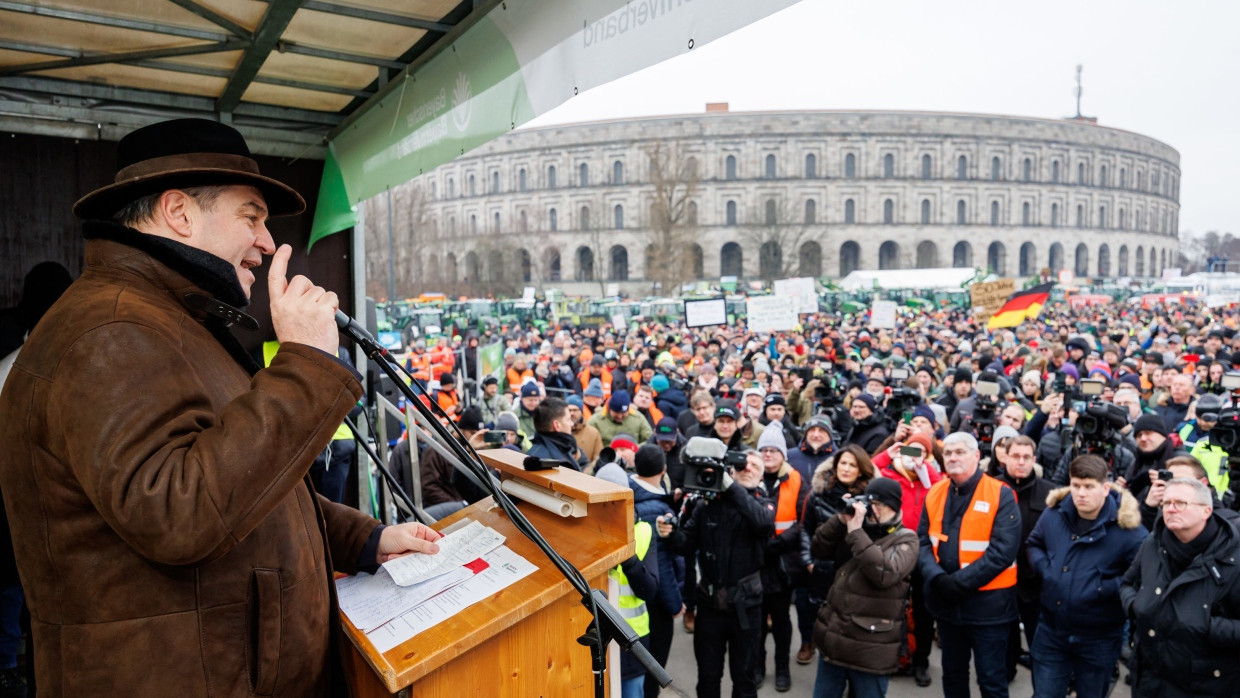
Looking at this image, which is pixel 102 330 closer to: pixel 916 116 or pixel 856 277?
pixel 856 277

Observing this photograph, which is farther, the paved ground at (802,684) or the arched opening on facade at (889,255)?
the arched opening on facade at (889,255)

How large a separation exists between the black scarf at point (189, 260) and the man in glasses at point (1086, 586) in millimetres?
5153

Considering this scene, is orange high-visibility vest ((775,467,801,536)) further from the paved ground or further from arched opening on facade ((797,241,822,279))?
arched opening on facade ((797,241,822,279))

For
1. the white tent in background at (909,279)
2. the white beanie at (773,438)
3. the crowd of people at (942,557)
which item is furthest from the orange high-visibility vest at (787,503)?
the white tent in background at (909,279)

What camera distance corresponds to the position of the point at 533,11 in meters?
3.20

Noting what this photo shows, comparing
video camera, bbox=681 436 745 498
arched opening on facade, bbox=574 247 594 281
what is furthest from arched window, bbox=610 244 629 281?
video camera, bbox=681 436 745 498

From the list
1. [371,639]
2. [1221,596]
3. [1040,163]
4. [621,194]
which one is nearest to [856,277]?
[621,194]

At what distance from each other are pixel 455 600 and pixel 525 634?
0.21 m

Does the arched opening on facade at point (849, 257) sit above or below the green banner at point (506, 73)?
above

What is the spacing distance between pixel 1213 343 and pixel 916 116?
70.7 metres

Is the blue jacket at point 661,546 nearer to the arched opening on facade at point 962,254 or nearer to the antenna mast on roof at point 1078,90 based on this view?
the arched opening on facade at point 962,254

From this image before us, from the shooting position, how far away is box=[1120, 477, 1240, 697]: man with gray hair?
4129 millimetres

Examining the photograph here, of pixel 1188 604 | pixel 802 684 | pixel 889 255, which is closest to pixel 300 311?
pixel 1188 604

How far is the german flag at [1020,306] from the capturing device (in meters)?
18.6
